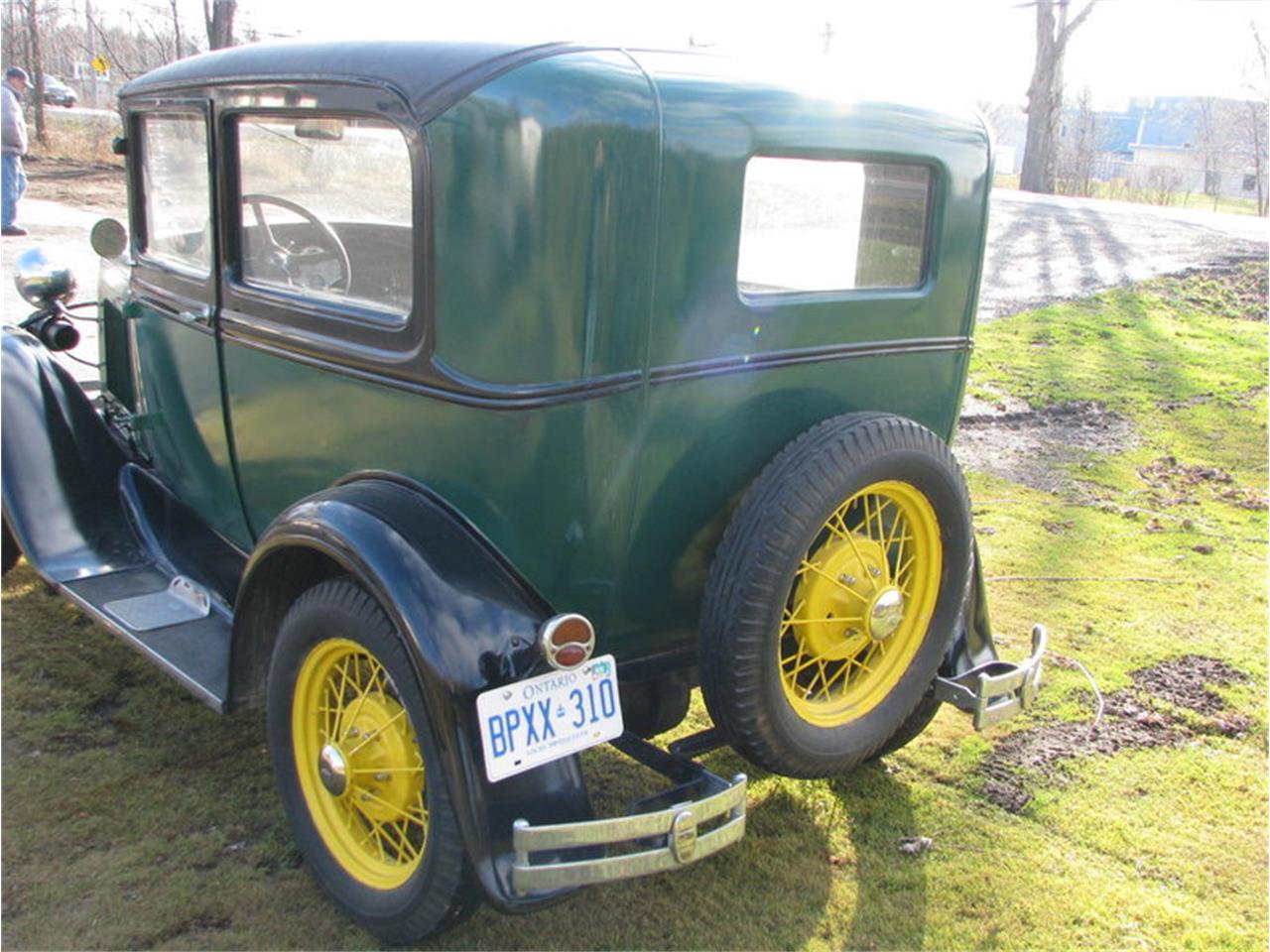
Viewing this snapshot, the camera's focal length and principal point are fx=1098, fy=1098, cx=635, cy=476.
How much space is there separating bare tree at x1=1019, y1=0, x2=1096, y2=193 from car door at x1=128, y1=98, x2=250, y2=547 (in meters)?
20.4

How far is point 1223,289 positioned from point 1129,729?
826 cm

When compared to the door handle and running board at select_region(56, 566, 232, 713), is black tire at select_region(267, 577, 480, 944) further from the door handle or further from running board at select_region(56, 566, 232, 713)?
the door handle

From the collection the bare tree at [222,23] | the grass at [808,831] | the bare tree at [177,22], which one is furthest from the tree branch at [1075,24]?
the grass at [808,831]

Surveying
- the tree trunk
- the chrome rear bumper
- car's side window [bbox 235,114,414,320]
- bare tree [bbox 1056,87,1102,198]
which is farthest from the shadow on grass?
bare tree [bbox 1056,87,1102,198]

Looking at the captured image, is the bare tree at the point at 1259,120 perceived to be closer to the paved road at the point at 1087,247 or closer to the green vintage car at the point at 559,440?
the paved road at the point at 1087,247

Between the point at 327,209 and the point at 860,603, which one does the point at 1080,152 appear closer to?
the point at 860,603

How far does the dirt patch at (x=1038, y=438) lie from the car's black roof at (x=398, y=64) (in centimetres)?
410

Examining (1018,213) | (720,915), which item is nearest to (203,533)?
(720,915)

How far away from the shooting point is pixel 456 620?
2.07m

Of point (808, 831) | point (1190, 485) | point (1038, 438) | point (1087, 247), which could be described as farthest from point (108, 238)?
point (1087, 247)

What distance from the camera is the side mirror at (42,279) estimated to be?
3.91 metres

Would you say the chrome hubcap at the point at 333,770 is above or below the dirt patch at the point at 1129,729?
above

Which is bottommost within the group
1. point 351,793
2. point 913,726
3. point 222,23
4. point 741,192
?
point 913,726

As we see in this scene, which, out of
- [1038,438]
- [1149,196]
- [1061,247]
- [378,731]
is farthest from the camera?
[1149,196]
